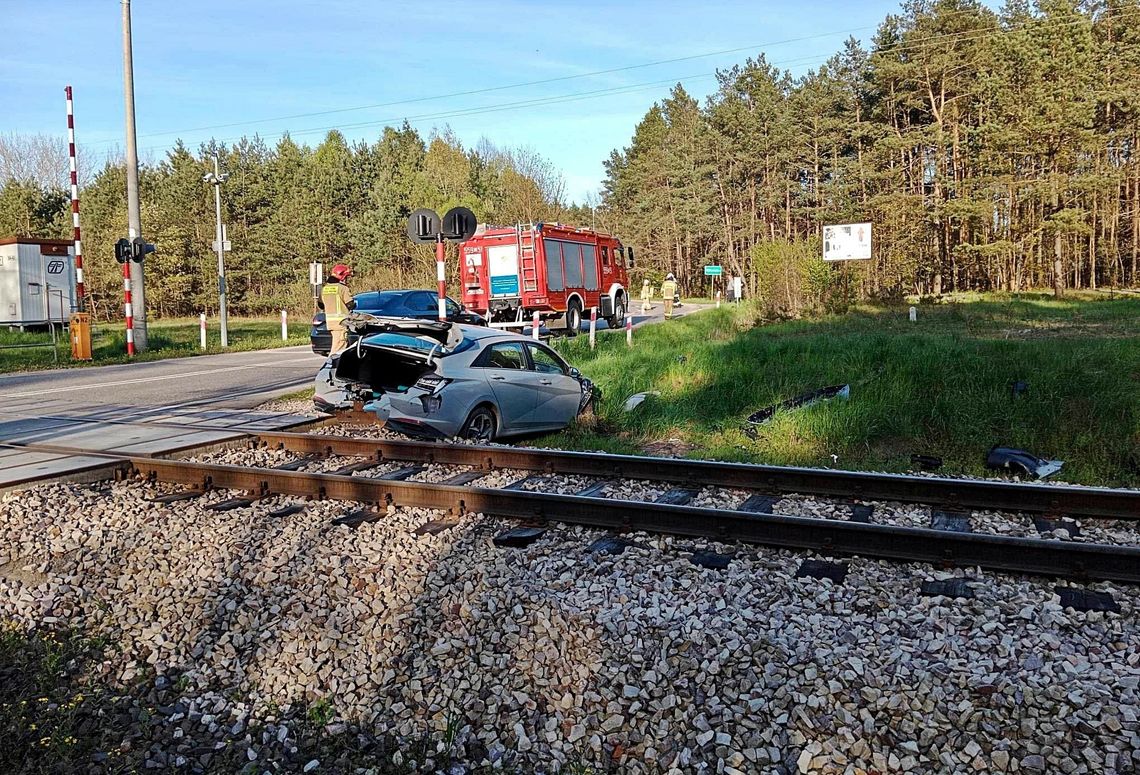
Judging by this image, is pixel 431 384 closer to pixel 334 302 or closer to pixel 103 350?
pixel 334 302

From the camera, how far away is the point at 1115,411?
10.1 m

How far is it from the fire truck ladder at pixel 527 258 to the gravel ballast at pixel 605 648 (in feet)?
59.4

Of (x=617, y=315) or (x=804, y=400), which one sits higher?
(x=617, y=315)

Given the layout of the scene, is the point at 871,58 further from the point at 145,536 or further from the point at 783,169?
the point at 145,536

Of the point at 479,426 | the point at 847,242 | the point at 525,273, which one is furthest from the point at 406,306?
the point at 847,242

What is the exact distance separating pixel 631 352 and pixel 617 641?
1248 centimetres

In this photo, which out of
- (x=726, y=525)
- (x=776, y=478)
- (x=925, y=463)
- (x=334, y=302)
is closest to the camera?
(x=726, y=525)

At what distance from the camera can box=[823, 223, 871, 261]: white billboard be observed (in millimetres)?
25094

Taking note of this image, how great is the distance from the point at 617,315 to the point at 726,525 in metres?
23.9

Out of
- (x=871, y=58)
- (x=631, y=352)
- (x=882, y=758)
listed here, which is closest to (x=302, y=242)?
(x=871, y=58)

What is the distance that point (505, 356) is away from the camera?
10023 millimetres

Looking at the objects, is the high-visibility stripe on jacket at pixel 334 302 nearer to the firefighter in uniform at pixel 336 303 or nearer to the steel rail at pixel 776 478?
the firefighter in uniform at pixel 336 303

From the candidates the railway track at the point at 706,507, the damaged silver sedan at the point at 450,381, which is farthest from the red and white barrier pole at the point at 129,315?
the railway track at the point at 706,507

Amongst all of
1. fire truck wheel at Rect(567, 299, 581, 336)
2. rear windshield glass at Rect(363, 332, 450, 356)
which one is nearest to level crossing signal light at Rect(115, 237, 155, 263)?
fire truck wheel at Rect(567, 299, 581, 336)
